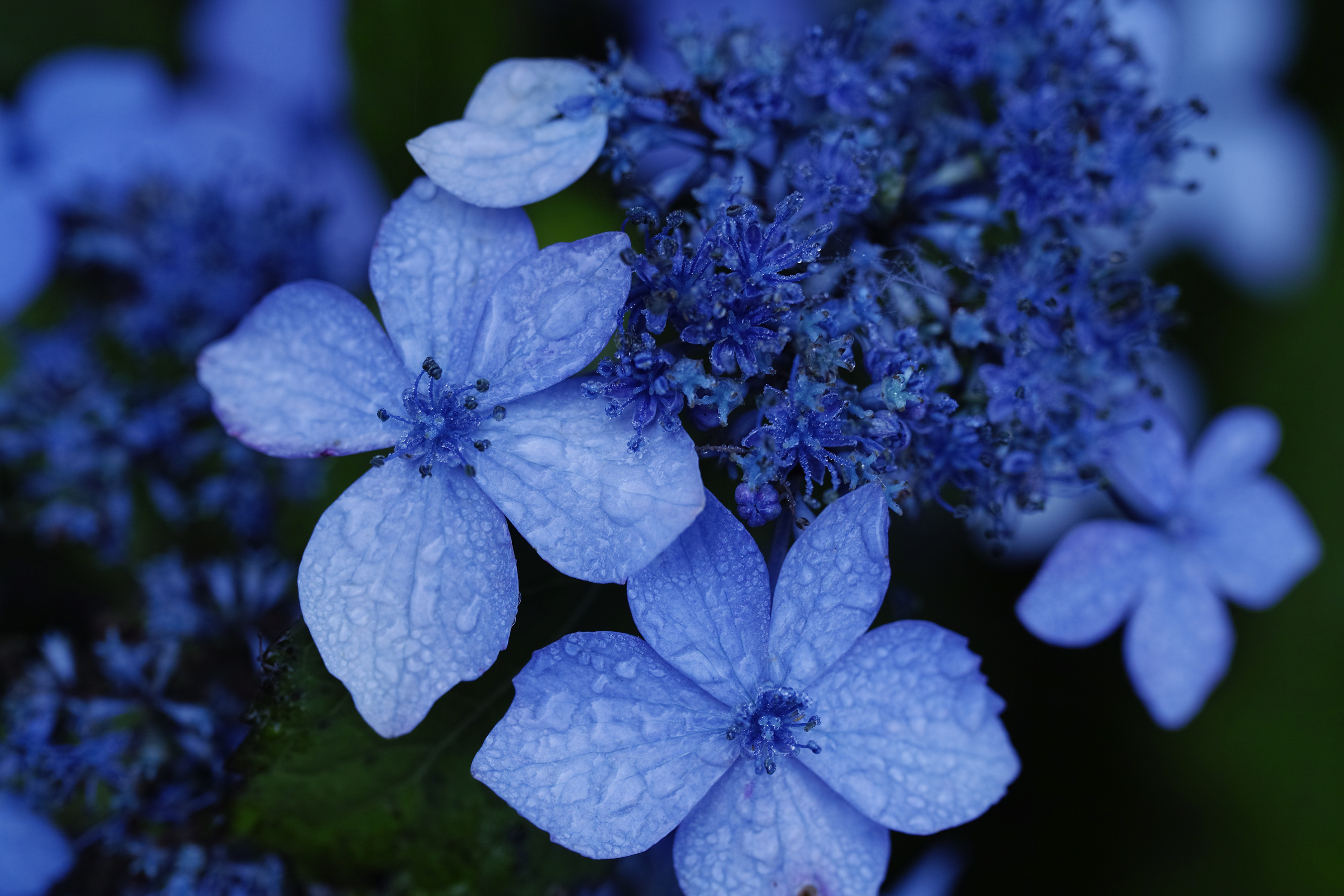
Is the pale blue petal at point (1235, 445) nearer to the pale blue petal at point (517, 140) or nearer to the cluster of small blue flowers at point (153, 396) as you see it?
the pale blue petal at point (517, 140)

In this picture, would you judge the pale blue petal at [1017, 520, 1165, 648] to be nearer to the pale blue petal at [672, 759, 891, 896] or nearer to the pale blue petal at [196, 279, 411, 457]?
the pale blue petal at [672, 759, 891, 896]

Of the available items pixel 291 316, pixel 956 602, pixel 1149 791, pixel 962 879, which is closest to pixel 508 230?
pixel 291 316

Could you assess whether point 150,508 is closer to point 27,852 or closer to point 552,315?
point 27,852

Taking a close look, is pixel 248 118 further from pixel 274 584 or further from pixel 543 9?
pixel 274 584

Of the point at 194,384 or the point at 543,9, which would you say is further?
the point at 543,9

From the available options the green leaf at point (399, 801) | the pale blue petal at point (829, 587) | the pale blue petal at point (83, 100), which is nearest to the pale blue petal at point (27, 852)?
the green leaf at point (399, 801)
